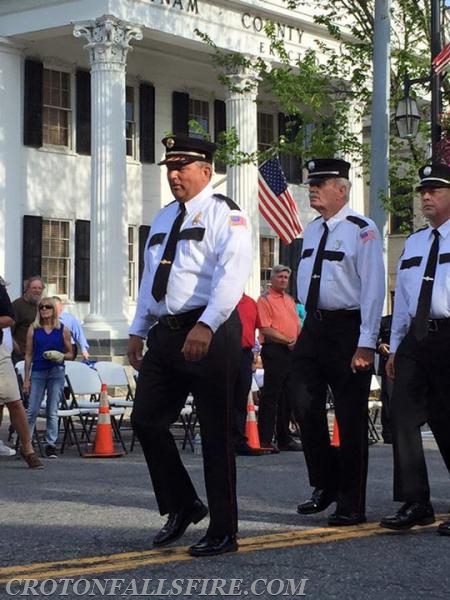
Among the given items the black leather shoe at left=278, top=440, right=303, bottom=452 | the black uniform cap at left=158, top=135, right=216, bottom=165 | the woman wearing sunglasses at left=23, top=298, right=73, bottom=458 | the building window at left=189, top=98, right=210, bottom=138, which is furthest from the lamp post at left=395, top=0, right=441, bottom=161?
the building window at left=189, top=98, right=210, bottom=138

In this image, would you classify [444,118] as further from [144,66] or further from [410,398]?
[410,398]

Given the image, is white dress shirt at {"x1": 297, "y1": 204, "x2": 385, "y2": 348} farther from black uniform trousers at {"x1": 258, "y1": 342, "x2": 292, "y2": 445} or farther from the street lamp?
the street lamp

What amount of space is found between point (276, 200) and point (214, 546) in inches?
788

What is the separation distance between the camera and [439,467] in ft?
41.2

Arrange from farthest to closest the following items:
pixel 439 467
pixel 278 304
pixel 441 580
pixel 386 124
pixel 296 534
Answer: pixel 386 124 → pixel 278 304 → pixel 439 467 → pixel 296 534 → pixel 441 580

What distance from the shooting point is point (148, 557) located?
6637 millimetres

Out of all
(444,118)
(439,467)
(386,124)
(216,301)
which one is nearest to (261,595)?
(216,301)

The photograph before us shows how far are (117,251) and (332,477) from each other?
73.5 ft

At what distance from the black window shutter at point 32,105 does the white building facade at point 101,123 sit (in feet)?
0.10

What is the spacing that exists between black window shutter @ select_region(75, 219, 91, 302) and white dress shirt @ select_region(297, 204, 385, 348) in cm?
2362

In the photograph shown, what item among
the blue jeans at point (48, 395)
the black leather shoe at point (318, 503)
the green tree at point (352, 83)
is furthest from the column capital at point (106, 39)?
the black leather shoe at point (318, 503)

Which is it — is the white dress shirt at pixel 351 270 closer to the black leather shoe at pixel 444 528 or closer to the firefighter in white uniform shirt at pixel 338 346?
the firefighter in white uniform shirt at pixel 338 346

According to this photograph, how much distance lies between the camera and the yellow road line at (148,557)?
6168 mm

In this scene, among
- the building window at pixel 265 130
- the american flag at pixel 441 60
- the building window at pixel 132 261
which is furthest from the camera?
the building window at pixel 265 130
